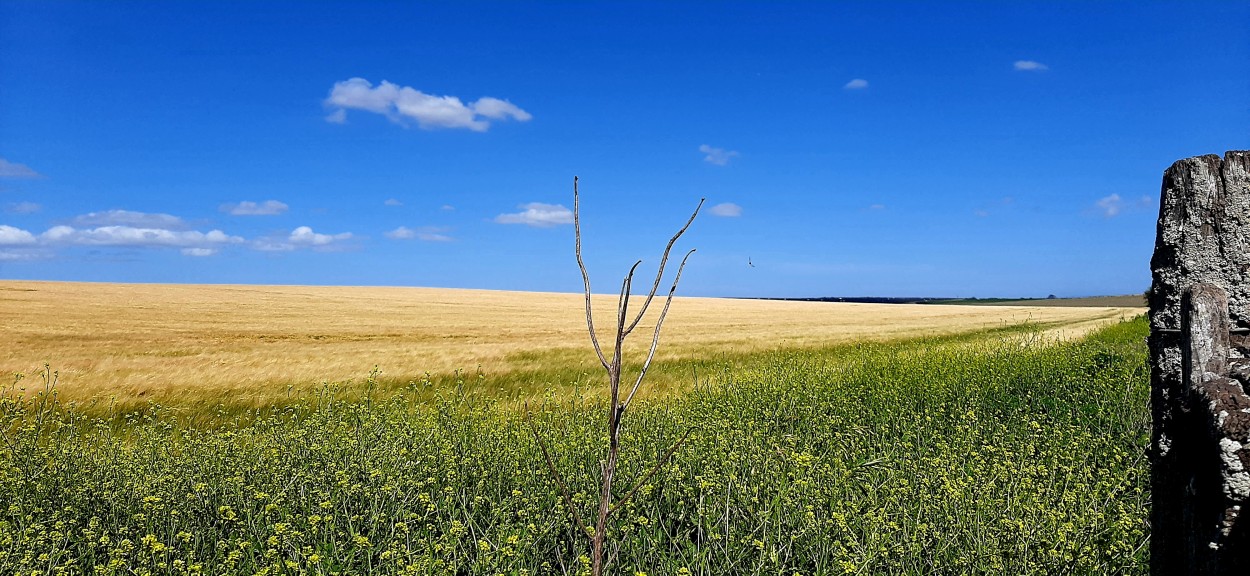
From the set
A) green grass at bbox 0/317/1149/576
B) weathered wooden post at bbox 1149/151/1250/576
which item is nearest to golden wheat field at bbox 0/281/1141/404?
green grass at bbox 0/317/1149/576

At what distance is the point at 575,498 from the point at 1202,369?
3.00 m

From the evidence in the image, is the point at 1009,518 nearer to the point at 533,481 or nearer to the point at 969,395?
the point at 533,481

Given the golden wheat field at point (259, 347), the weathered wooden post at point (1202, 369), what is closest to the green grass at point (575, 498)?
the weathered wooden post at point (1202, 369)

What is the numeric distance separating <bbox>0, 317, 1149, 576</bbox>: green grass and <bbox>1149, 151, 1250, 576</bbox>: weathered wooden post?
1.05 m

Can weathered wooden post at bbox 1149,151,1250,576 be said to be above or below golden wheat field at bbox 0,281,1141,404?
above

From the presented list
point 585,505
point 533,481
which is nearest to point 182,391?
point 533,481

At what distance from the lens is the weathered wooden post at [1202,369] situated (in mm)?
1405

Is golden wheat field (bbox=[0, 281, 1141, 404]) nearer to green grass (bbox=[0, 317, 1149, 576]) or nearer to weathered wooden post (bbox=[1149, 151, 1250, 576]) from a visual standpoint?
green grass (bbox=[0, 317, 1149, 576])

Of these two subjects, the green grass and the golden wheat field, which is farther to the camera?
the golden wheat field

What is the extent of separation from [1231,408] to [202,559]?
4.61 meters

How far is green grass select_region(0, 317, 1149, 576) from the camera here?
11.1 ft

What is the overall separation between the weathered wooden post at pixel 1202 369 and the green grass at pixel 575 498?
3.43 feet

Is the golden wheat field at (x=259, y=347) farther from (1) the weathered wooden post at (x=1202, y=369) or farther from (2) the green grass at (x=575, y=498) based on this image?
(1) the weathered wooden post at (x=1202, y=369)

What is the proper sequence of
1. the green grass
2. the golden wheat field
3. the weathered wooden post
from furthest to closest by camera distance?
the golden wheat field, the green grass, the weathered wooden post
